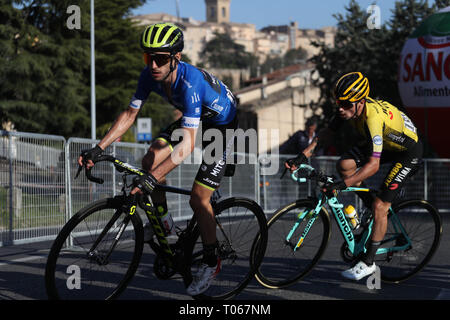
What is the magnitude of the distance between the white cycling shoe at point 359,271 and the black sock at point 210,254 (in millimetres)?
1289

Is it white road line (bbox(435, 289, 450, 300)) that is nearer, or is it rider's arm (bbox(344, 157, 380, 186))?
white road line (bbox(435, 289, 450, 300))

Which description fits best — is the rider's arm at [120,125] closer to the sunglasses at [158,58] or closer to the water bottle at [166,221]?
the sunglasses at [158,58]

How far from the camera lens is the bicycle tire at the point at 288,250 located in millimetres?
6148

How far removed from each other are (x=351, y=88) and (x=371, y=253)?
4.70 feet

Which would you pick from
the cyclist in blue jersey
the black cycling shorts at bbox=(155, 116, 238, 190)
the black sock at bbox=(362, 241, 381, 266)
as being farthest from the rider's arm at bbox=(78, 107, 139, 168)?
the black sock at bbox=(362, 241, 381, 266)

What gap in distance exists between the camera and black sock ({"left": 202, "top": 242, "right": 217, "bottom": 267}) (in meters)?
5.55

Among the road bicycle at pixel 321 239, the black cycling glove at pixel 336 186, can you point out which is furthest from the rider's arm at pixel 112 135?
the black cycling glove at pixel 336 186

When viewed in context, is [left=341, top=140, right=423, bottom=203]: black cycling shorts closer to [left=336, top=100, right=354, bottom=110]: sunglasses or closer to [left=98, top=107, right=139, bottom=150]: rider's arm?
[left=336, top=100, right=354, bottom=110]: sunglasses

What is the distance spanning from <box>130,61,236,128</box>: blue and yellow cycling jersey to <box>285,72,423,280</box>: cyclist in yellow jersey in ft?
2.97

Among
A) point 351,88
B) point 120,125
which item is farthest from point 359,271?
point 120,125

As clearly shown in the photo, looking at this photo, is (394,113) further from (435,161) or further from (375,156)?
(435,161)

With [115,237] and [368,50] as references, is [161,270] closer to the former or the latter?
[115,237]

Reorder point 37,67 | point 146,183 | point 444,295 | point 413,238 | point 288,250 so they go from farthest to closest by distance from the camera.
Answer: point 37,67
point 413,238
point 288,250
point 444,295
point 146,183

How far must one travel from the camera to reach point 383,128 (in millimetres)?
6367
